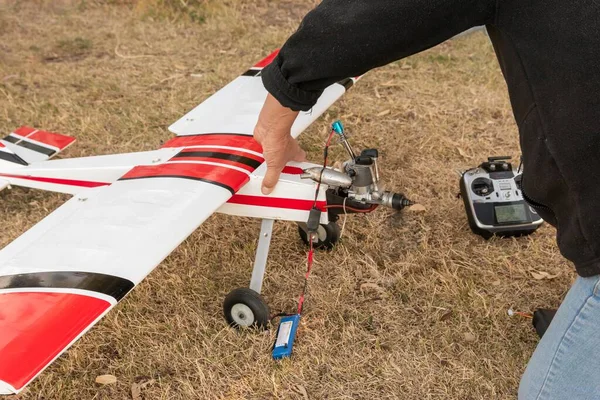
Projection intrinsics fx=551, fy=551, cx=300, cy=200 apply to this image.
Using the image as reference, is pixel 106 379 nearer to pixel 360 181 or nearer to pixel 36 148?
pixel 360 181

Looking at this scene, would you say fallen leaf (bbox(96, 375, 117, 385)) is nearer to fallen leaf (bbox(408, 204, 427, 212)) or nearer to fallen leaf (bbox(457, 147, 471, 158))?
fallen leaf (bbox(408, 204, 427, 212))

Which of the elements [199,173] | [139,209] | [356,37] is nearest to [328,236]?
[199,173]

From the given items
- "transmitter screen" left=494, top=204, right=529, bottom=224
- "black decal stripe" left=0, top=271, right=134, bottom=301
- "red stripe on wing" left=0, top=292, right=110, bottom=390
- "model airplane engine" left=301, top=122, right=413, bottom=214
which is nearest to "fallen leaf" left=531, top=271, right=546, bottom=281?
"transmitter screen" left=494, top=204, right=529, bottom=224

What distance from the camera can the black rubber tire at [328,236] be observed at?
3.82m

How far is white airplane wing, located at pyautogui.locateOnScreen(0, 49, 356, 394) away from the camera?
2035mm

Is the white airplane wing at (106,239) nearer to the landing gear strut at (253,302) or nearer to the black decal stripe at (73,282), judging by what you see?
the black decal stripe at (73,282)

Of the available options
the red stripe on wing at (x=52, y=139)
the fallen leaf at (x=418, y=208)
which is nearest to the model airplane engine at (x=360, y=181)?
the fallen leaf at (x=418, y=208)

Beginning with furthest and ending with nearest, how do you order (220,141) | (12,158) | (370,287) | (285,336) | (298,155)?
1. (12,158)
2. (370,287)
3. (220,141)
4. (298,155)
5. (285,336)

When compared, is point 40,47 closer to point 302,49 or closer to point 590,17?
point 302,49

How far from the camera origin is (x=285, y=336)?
312 cm

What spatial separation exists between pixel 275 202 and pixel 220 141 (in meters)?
0.54

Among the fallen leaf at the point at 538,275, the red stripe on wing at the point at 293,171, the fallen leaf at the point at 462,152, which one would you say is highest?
the red stripe on wing at the point at 293,171

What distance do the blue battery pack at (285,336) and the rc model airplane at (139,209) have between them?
0.42 feet

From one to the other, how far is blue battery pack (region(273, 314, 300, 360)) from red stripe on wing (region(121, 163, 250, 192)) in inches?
32.9
